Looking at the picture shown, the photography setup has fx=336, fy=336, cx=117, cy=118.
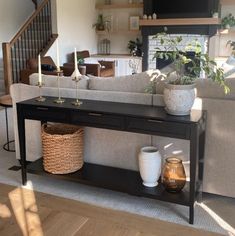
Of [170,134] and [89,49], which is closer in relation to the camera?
[170,134]

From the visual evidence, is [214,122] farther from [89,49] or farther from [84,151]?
[89,49]

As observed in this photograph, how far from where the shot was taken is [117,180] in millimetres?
2775

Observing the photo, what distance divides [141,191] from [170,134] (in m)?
0.55

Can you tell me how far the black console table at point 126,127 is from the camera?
7.74 feet

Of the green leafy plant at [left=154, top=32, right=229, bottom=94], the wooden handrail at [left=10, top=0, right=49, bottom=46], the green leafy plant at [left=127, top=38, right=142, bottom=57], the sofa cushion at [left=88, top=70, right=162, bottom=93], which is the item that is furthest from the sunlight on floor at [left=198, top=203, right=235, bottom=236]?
the green leafy plant at [left=127, top=38, right=142, bottom=57]

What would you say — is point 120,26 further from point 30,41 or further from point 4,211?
point 4,211

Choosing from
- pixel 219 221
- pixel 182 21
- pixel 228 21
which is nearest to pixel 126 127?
pixel 219 221

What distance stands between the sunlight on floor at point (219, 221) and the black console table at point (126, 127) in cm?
10

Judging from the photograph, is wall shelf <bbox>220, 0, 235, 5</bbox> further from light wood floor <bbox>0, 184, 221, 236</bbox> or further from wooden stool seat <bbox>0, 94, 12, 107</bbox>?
light wood floor <bbox>0, 184, 221, 236</bbox>

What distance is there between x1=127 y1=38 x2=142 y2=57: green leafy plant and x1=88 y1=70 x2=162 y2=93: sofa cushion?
5.52 m

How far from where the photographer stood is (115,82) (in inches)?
116

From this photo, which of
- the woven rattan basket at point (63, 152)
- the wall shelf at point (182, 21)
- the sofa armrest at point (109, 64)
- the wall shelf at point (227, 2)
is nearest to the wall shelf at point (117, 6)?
the wall shelf at point (182, 21)

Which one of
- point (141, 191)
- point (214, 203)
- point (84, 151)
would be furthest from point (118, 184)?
point (214, 203)

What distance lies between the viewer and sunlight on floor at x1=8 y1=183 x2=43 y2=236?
2379mm
